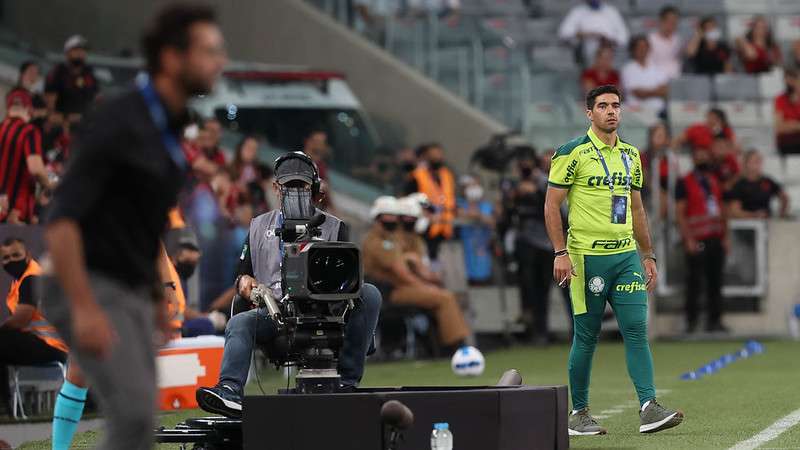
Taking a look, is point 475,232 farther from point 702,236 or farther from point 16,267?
point 16,267

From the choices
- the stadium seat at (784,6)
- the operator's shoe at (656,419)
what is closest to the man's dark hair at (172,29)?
the operator's shoe at (656,419)

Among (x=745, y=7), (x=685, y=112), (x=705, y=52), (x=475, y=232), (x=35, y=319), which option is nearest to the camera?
(x=35, y=319)

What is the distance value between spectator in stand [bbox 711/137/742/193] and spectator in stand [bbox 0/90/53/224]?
9.74 m

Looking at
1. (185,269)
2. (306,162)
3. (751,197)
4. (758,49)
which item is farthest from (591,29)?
(306,162)

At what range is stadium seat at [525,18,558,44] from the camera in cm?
2425

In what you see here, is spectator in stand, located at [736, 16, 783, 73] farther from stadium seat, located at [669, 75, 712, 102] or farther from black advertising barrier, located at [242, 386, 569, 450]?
black advertising barrier, located at [242, 386, 569, 450]

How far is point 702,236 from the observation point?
20.7 metres

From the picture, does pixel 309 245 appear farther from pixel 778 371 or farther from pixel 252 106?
pixel 252 106

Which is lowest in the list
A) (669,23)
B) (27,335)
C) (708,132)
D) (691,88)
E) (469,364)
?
(469,364)

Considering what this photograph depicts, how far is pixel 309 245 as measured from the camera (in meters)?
8.87

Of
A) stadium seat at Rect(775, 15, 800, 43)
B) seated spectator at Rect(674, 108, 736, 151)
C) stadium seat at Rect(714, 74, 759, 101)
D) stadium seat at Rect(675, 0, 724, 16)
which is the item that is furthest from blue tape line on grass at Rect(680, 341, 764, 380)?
stadium seat at Rect(675, 0, 724, 16)

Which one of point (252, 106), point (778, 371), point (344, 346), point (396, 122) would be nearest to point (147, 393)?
point (344, 346)

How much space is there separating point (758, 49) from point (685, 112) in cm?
175

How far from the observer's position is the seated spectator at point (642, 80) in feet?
77.8
